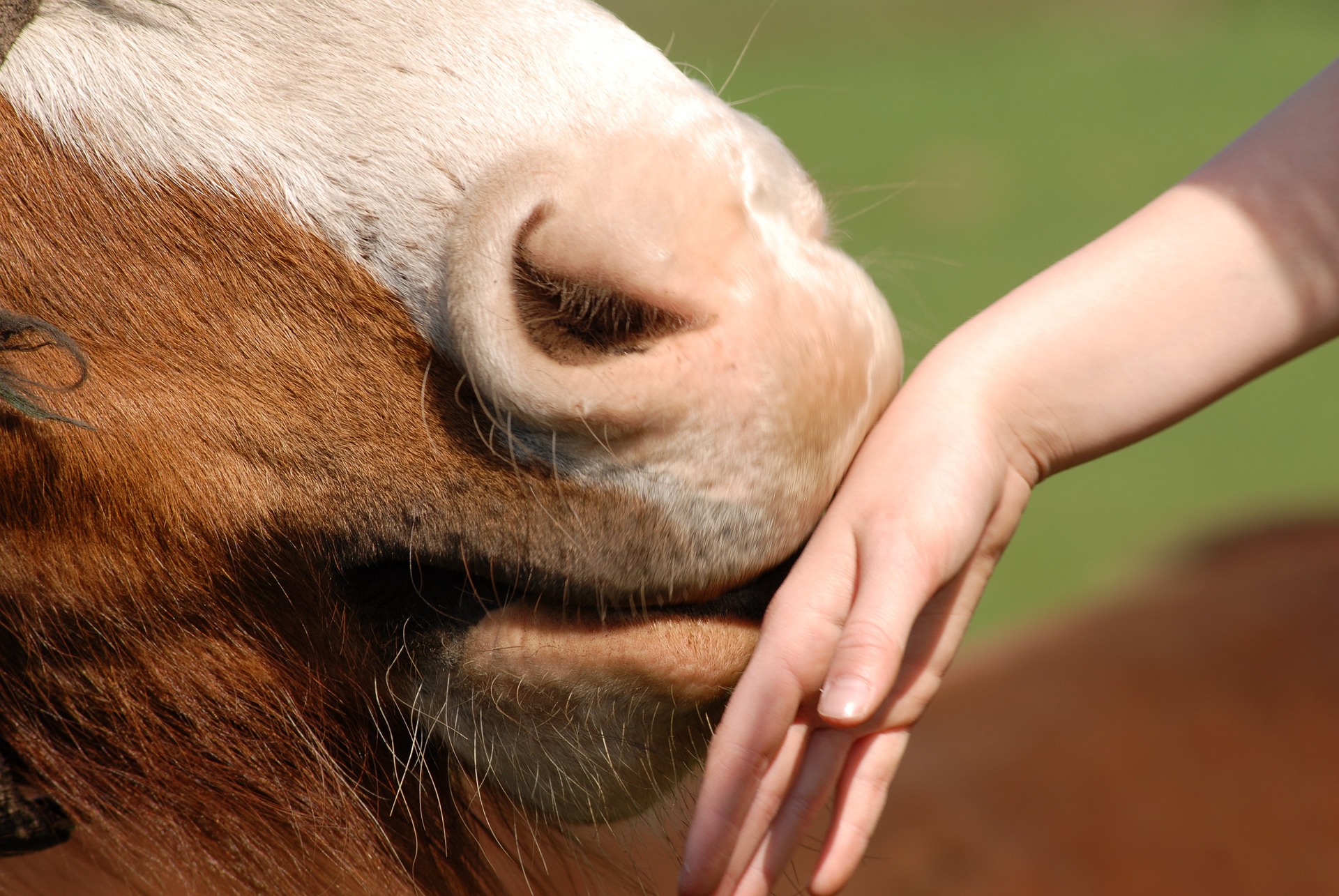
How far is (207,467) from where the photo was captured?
75 centimetres

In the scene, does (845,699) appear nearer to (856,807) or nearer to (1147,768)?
(856,807)

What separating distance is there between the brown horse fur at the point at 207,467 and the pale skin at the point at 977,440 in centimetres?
18

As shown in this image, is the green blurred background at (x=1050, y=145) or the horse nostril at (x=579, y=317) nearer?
the horse nostril at (x=579, y=317)

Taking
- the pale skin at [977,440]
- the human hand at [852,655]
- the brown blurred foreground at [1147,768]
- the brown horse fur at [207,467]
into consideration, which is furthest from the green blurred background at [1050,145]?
the brown horse fur at [207,467]

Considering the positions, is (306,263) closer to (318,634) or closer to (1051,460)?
(318,634)

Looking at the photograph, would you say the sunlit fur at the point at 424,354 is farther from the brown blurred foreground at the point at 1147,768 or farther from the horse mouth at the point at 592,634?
the brown blurred foreground at the point at 1147,768

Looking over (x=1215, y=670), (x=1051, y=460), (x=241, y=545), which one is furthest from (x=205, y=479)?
(x=1215, y=670)

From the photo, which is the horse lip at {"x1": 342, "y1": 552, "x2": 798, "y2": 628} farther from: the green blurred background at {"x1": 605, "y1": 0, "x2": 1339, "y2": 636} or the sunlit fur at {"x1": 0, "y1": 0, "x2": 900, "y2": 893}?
the green blurred background at {"x1": 605, "y1": 0, "x2": 1339, "y2": 636}

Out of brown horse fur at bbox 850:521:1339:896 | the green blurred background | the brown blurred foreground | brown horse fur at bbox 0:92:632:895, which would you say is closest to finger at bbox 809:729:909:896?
brown horse fur at bbox 0:92:632:895

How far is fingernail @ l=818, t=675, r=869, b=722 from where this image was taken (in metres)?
0.65

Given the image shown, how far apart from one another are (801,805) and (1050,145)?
219 inches

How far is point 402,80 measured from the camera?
2.41ft

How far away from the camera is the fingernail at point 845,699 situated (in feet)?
2.13

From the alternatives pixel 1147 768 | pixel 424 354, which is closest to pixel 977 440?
pixel 424 354
